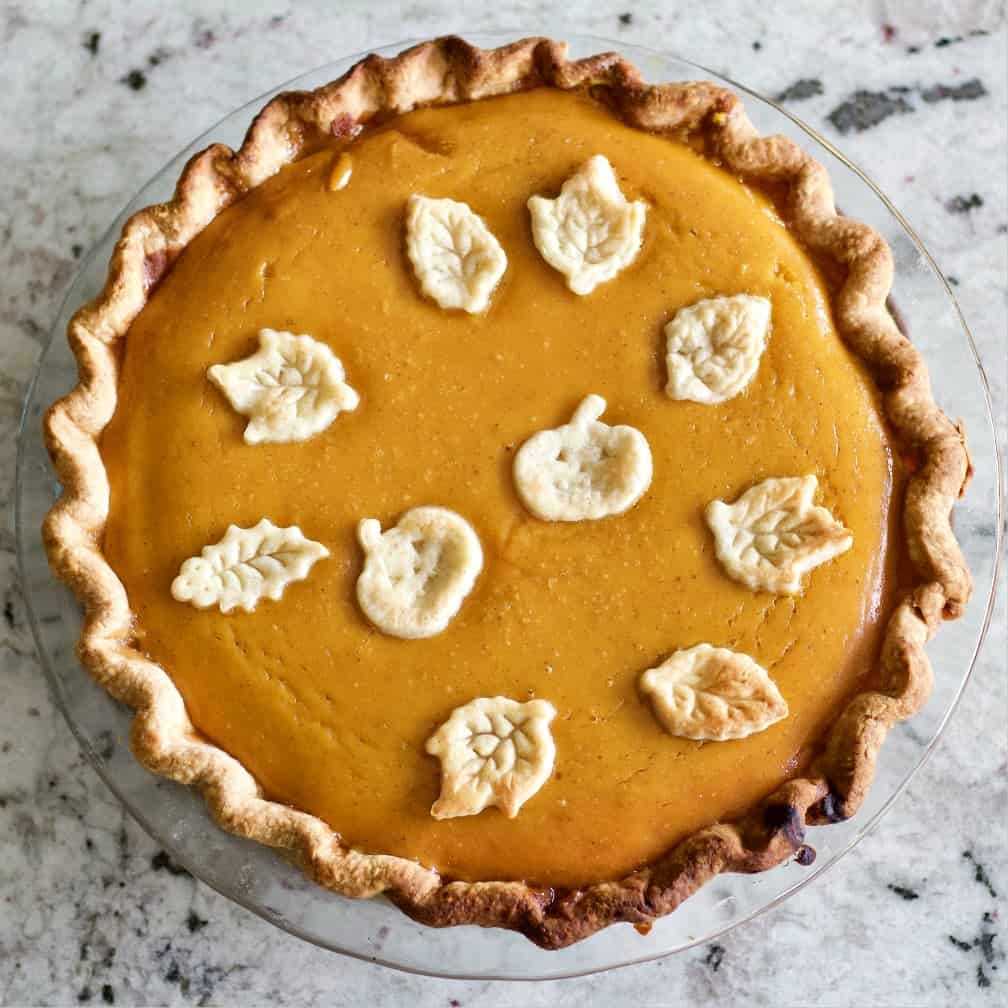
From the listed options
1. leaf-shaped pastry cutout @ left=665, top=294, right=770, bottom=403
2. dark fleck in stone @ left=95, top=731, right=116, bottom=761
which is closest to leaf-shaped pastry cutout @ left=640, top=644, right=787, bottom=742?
leaf-shaped pastry cutout @ left=665, top=294, right=770, bottom=403

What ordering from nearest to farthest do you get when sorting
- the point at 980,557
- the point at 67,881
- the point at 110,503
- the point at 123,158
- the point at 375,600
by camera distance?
1. the point at 375,600
2. the point at 110,503
3. the point at 980,557
4. the point at 67,881
5. the point at 123,158

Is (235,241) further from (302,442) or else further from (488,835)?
(488,835)

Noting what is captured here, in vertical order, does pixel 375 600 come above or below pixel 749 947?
above

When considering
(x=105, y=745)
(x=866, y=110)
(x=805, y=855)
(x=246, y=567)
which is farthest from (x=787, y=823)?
(x=866, y=110)

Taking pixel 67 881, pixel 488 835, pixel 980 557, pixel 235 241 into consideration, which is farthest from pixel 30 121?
pixel 980 557

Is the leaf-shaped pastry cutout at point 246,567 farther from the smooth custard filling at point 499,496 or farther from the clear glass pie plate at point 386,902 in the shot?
the clear glass pie plate at point 386,902

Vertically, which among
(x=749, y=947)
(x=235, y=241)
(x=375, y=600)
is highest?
(x=235, y=241)

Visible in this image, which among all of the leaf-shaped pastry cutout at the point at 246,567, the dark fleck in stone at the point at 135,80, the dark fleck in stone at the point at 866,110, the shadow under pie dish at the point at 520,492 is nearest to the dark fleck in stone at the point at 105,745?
the shadow under pie dish at the point at 520,492
